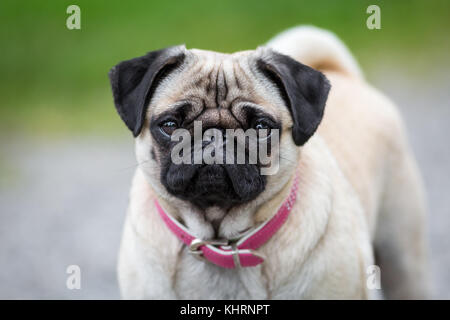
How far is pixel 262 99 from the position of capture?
315 cm

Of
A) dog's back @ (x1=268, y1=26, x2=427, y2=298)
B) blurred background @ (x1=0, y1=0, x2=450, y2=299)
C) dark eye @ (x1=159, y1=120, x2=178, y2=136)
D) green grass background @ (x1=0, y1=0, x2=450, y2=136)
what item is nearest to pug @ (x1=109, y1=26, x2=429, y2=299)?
dark eye @ (x1=159, y1=120, x2=178, y2=136)

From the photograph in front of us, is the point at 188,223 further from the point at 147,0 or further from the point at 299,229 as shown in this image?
the point at 147,0

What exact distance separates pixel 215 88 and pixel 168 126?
31 centimetres

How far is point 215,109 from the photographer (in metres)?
3.12

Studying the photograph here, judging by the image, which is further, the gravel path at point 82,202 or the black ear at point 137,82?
the gravel path at point 82,202

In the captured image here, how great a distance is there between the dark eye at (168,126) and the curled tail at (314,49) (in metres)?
1.51

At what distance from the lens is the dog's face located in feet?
9.78

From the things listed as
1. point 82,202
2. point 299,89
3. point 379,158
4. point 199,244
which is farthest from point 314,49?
point 82,202

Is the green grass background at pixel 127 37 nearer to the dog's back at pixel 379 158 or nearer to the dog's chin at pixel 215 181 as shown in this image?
the dog's back at pixel 379 158

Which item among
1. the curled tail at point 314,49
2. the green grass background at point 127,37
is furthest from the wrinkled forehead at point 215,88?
the green grass background at point 127,37

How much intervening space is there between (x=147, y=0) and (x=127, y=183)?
4.53m

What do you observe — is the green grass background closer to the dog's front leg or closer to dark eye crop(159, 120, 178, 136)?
the dog's front leg

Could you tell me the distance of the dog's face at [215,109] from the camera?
117 inches

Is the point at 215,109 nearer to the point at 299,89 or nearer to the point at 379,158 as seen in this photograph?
the point at 299,89
